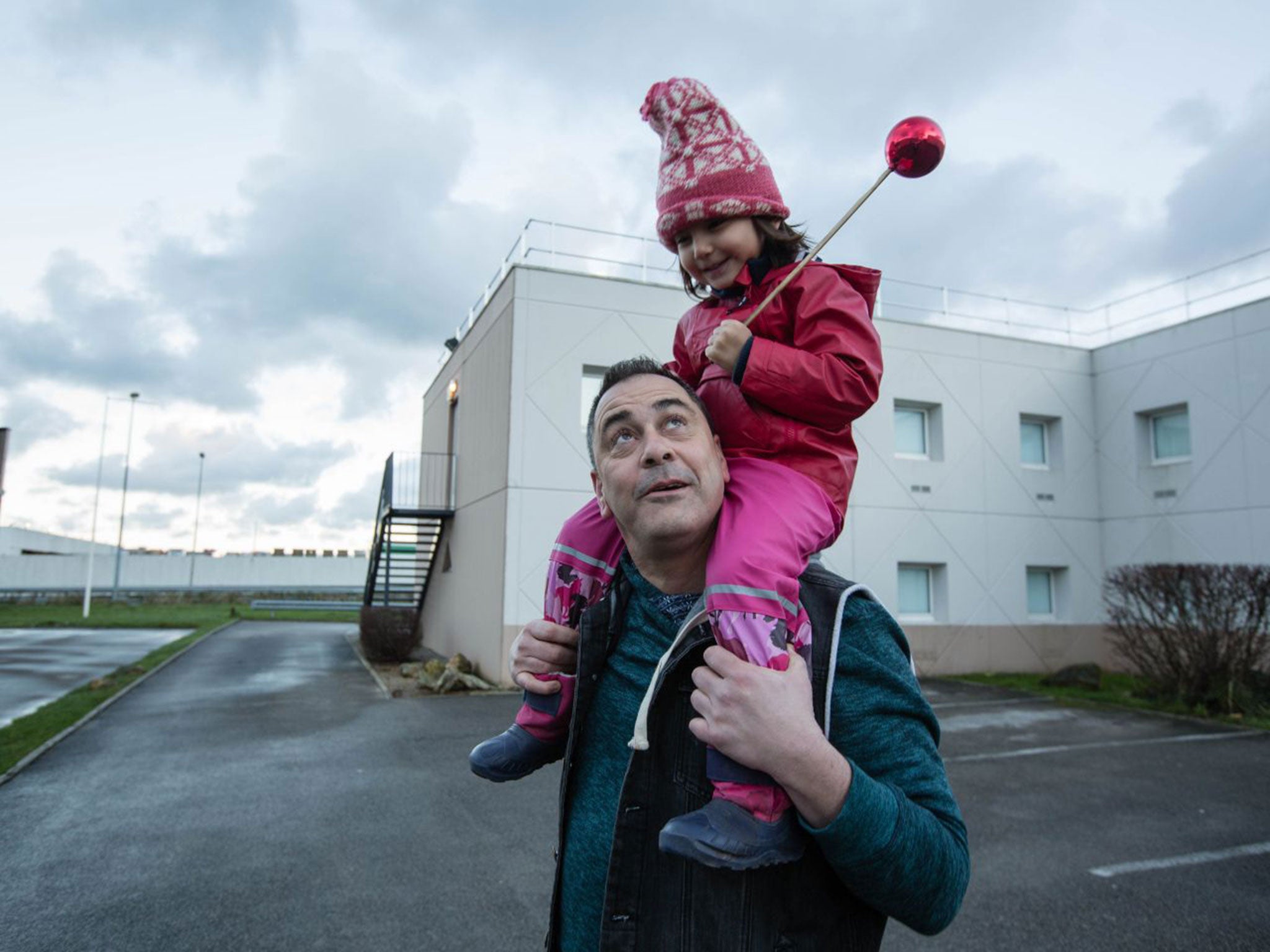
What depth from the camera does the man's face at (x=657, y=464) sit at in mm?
1463

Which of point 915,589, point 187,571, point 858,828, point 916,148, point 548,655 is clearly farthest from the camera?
point 187,571

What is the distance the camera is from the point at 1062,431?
1844 centimetres

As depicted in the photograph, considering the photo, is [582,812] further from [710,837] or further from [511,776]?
[710,837]

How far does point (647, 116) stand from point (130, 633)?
28207 mm

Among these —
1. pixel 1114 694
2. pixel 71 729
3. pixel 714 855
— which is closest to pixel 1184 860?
pixel 714 855

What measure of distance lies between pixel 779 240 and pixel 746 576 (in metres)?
0.86

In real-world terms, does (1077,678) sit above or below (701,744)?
below

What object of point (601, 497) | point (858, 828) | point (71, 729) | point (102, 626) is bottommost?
point (102, 626)

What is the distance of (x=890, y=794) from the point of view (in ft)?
4.05

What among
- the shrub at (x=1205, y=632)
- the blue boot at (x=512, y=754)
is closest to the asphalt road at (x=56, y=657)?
the blue boot at (x=512, y=754)

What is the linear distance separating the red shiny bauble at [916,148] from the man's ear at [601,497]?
85cm

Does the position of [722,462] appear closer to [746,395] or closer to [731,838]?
[746,395]

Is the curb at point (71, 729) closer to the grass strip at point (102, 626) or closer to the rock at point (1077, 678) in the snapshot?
the grass strip at point (102, 626)

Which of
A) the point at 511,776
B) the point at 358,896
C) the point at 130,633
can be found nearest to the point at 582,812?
the point at 511,776
